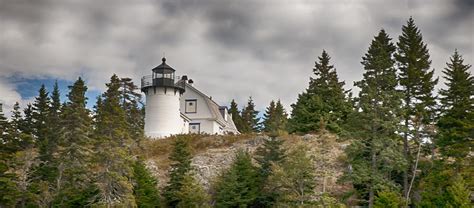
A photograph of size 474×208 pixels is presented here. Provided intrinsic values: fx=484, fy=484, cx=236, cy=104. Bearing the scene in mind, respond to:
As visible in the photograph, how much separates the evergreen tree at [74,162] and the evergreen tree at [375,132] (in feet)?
55.4

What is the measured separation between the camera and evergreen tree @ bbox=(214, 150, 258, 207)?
98.7ft

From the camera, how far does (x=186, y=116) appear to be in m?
58.2

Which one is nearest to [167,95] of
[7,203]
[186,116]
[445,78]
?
[186,116]

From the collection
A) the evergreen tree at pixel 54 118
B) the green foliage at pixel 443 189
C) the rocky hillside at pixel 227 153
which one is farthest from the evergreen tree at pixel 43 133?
the green foliage at pixel 443 189

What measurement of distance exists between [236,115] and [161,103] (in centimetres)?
3393

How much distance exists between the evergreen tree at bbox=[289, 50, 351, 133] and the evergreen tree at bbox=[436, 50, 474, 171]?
1236 cm

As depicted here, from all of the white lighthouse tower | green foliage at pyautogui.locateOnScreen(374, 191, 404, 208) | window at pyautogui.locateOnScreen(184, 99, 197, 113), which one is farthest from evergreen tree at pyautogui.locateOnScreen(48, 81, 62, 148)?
green foliage at pyautogui.locateOnScreen(374, 191, 404, 208)

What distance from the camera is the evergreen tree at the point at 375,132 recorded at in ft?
94.0

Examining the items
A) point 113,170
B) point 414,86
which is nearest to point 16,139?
point 113,170

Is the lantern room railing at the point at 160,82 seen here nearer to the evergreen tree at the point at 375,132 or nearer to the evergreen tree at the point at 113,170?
the evergreen tree at the point at 113,170

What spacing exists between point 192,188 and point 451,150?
1556cm

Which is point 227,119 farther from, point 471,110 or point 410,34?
point 471,110

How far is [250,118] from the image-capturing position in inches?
3278

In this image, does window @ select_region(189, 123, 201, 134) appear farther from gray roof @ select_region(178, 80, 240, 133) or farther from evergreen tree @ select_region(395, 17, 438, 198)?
evergreen tree @ select_region(395, 17, 438, 198)
